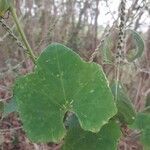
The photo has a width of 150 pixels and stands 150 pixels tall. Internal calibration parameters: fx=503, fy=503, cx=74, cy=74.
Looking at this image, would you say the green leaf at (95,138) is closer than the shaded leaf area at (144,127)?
Yes

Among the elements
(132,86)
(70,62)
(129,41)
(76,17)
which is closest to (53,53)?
(70,62)

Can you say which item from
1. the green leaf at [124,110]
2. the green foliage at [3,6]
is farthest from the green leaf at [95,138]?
the green foliage at [3,6]

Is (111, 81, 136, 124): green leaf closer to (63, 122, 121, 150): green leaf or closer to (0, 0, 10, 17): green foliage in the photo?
(63, 122, 121, 150): green leaf

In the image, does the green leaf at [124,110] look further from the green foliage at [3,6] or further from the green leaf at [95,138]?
the green foliage at [3,6]

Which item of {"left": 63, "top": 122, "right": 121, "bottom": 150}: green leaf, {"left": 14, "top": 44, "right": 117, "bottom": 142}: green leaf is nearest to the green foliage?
{"left": 14, "top": 44, "right": 117, "bottom": 142}: green leaf

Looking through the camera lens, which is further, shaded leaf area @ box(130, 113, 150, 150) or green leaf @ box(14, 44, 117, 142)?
shaded leaf area @ box(130, 113, 150, 150)

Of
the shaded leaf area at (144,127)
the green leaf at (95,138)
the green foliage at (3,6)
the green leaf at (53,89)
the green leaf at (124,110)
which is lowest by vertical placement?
the shaded leaf area at (144,127)
